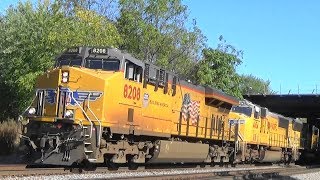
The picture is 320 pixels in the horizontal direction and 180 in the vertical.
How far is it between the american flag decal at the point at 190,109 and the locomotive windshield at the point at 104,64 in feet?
17.6

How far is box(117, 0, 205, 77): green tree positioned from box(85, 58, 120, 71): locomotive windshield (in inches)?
707

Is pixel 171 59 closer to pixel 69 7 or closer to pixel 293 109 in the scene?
pixel 69 7

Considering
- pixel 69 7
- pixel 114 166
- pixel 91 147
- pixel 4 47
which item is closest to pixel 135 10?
pixel 69 7

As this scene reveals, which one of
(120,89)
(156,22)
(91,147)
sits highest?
(156,22)

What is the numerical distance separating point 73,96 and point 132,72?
92.2 inches

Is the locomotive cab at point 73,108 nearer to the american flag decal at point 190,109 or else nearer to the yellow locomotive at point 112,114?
the yellow locomotive at point 112,114

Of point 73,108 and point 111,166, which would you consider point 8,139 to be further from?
point 73,108

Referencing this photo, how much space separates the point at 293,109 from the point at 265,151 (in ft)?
87.1

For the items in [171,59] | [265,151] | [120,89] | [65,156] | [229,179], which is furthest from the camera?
[171,59]

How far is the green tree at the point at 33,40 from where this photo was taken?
79.3ft

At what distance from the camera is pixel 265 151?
1165 inches

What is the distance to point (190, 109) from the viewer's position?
19.6 m

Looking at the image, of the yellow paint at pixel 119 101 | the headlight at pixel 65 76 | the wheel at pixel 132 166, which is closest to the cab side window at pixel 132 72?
the yellow paint at pixel 119 101

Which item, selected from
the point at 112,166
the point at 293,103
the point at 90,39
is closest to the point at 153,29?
the point at 90,39
